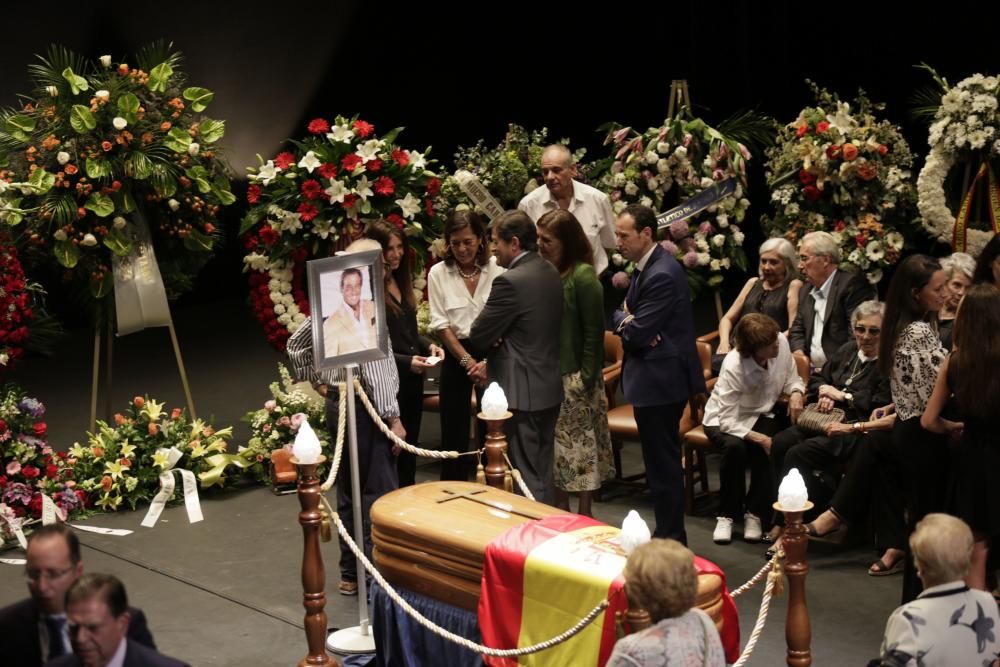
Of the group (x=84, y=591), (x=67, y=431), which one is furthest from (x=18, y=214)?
(x=84, y=591)

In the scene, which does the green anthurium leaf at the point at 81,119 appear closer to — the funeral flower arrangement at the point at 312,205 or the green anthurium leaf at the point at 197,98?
the green anthurium leaf at the point at 197,98

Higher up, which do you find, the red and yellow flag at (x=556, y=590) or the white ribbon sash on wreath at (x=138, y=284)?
the white ribbon sash on wreath at (x=138, y=284)

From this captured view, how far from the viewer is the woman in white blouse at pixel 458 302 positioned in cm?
639

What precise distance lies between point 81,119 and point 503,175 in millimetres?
2356

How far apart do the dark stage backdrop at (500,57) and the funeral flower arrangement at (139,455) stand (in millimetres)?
4036

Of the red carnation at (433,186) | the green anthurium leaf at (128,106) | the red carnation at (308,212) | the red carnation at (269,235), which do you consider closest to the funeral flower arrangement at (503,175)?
the red carnation at (433,186)

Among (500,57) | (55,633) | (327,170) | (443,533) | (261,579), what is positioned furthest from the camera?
(500,57)

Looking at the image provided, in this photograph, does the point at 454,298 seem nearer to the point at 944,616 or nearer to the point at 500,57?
the point at 944,616

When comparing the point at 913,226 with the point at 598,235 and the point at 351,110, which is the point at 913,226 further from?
the point at 351,110

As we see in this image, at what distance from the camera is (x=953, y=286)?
575 centimetres

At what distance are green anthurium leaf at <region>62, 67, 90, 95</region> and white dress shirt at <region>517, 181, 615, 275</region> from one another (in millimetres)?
2326

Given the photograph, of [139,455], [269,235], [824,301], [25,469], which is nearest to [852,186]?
[824,301]

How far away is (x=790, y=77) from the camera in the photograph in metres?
10.6

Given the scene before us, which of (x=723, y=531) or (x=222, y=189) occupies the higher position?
(x=222, y=189)
